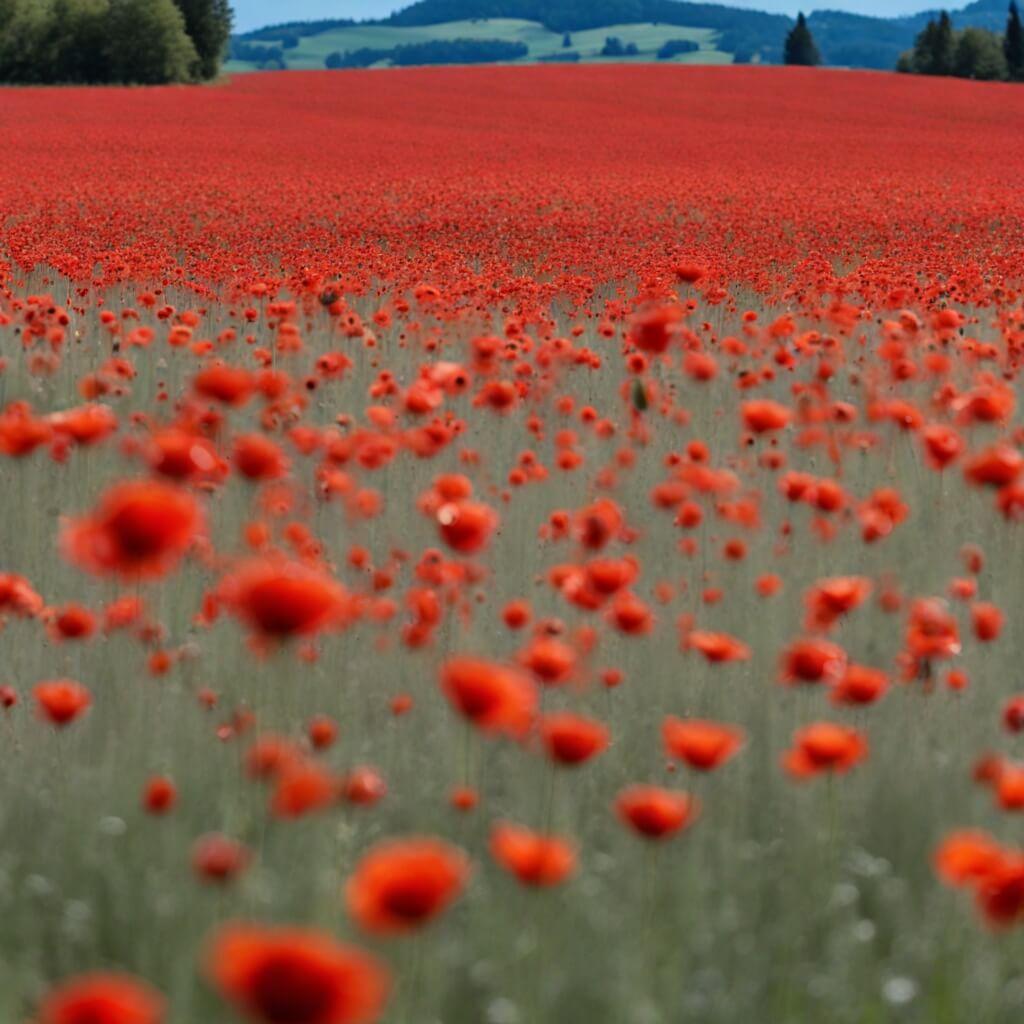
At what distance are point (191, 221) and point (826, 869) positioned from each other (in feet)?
36.9

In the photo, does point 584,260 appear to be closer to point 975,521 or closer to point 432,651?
point 975,521

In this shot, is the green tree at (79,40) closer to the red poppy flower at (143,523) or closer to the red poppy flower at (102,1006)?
the red poppy flower at (143,523)

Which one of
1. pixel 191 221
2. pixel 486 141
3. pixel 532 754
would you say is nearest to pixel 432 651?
pixel 532 754

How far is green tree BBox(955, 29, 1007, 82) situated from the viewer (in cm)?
6244

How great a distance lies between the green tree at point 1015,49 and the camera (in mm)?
62406

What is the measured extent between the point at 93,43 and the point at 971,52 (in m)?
38.5

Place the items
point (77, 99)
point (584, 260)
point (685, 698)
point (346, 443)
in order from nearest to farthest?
point (685, 698)
point (346, 443)
point (584, 260)
point (77, 99)

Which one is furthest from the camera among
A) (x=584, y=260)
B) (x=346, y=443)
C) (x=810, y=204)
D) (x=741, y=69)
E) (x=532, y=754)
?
(x=741, y=69)

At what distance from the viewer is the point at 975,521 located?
4.05 m

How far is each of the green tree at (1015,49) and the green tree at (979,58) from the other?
0.35 m

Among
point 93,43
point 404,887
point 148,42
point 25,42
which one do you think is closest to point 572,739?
point 404,887

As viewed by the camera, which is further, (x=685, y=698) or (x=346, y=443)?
(x=346, y=443)

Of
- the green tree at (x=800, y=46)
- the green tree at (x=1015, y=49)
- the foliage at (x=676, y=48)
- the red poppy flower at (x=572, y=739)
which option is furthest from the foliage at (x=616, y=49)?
the red poppy flower at (x=572, y=739)

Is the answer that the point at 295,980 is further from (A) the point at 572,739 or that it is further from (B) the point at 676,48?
(B) the point at 676,48
